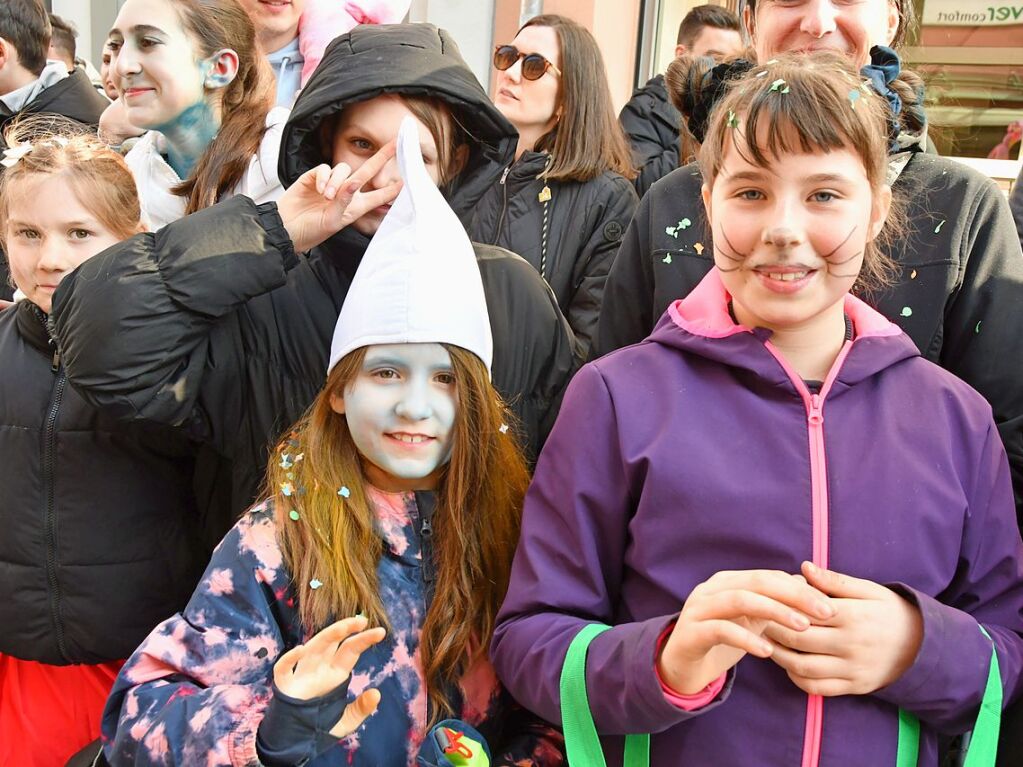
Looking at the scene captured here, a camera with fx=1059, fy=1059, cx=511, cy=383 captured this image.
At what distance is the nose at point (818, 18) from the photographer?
1944mm

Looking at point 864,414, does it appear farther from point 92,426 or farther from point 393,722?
point 92,426

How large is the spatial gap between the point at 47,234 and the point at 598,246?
1.57 meters

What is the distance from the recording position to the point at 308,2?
3.52 m

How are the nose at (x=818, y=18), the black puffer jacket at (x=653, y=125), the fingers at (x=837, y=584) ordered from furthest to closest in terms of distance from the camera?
the black puffer jacket at (x=653, y=125) → the nose at (x=818, y=18) → the fingers at (x=837, y=584)

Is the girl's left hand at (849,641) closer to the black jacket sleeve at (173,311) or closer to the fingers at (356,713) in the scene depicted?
the fingers at (356,713)

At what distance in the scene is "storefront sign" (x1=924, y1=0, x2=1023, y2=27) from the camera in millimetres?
5266

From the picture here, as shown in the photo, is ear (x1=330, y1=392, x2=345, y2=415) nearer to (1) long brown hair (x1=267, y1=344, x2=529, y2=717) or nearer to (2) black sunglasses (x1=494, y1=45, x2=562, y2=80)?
(1) long brown hair (x1=267, y1=344, x2=529, y2=717)

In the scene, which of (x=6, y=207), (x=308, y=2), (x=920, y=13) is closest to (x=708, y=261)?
(x=6, y=207)

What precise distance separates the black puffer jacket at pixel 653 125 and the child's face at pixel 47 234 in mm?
2226

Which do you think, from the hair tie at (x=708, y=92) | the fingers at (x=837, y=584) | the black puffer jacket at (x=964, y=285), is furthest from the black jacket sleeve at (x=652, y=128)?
the fingers at (x=837, y=584)

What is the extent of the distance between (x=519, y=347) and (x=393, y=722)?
0.77 meters

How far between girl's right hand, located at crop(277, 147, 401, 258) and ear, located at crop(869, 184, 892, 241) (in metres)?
0.84

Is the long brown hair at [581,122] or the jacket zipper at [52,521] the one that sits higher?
the long brown hair at [581,122]

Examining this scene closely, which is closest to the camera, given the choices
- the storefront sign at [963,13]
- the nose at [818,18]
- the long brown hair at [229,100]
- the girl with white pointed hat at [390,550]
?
the girl with white pointed hat at [390,550]
